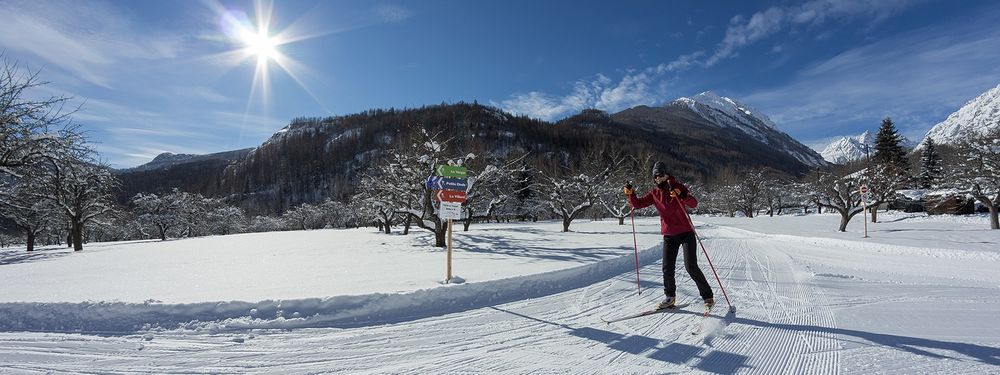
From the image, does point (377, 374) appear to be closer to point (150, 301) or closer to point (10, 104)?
point (150, 301)

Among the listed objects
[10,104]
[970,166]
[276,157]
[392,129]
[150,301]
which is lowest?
[150,301]

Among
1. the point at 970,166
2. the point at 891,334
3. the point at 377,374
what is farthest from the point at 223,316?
the point at 970,166

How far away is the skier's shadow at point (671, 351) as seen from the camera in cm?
356

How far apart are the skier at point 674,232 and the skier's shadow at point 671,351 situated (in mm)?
1396

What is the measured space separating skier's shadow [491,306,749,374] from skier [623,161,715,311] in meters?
1.40

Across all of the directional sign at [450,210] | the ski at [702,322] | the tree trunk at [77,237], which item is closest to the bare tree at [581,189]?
the directional sign at [450,210]

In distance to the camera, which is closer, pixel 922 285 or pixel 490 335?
pixel 490 335

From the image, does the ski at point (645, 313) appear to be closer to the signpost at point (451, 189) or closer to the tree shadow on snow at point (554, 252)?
the signpost at point (451, 189)

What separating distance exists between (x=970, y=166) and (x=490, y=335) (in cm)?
3447

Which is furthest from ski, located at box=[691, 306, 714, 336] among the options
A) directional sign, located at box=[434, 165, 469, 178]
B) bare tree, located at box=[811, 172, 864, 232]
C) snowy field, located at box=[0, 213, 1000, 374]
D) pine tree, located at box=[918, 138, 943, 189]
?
pine tree, located at box=[918, 138, 943, 189]

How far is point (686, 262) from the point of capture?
529 centimetres

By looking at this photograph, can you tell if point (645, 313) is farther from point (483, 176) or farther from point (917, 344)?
point (483, 176)

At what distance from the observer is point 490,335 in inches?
182

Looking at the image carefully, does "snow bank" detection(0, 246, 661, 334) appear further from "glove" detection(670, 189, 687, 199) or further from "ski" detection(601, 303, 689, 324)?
"glove" detection(670, 189, 687, 199)
